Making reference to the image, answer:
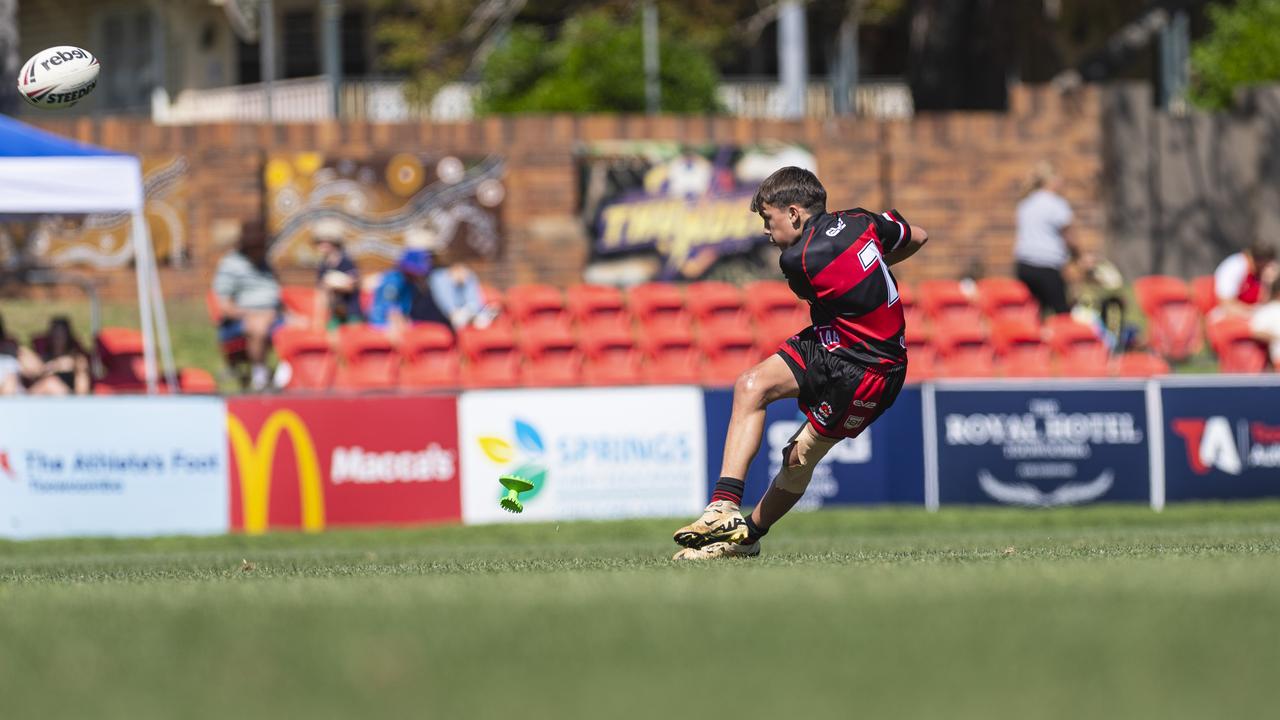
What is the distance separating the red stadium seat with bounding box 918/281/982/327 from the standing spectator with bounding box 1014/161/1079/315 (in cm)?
64

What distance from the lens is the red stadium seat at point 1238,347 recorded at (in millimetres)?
17578

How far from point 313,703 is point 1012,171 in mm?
19069

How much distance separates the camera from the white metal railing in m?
31.1

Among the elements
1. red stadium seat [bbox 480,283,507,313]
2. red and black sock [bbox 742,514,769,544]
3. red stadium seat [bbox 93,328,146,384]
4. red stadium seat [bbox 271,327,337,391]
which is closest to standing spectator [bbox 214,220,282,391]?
red stadium seat [bbox 93,328,146,384]

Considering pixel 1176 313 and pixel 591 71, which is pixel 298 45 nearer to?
pixel 591 71

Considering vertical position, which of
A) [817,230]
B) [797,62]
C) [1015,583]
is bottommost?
[1015,583]

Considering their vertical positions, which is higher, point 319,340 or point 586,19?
point 586,19

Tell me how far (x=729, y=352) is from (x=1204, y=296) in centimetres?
537

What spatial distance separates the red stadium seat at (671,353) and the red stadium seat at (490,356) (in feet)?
4.45

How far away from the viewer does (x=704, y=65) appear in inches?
1171

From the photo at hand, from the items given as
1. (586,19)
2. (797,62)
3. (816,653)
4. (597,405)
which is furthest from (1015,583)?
(586,19)

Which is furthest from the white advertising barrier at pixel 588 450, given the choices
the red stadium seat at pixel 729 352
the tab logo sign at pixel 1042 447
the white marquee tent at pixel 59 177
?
the white marquee tent at pixel 59 177

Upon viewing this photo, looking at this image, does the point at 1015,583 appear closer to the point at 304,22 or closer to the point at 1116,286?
the point at 1116,286

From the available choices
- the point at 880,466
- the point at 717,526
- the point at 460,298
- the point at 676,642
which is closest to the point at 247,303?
the point at 460,298
